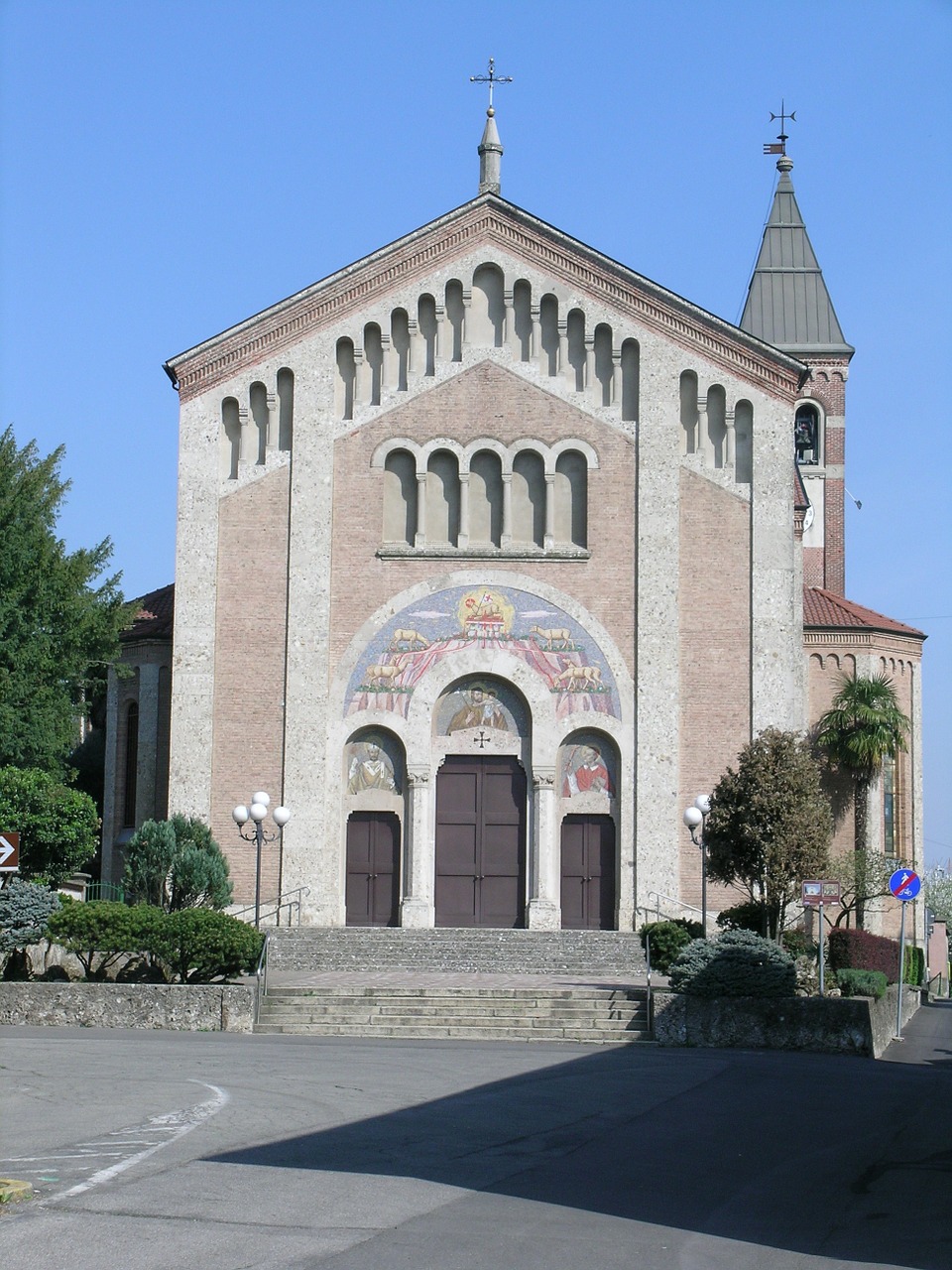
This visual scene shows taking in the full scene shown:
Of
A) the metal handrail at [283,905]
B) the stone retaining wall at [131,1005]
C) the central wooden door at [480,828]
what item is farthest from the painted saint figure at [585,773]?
the stone retaining wall at [131,1005]

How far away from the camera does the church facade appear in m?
35.5

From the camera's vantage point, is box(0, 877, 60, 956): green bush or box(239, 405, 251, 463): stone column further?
box(239, 405, 251, 463): stone column

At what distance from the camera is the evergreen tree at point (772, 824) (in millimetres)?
28594

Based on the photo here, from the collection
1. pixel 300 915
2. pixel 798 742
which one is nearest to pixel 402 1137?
pixel 798 742

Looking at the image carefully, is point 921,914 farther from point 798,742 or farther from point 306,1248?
point 306,1248

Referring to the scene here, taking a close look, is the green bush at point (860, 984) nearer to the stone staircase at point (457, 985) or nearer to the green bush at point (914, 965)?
the stone staircase at point (457, 985)

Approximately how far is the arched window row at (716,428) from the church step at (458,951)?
10904mm

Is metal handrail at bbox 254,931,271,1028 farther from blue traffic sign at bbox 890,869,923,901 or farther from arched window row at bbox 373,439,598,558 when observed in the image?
arched window row at bbox 373,439,598,558

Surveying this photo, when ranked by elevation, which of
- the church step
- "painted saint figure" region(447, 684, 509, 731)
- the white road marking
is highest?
"painted saint figure" region(447, 684, 509, 731)

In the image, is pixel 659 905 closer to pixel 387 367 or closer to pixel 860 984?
pixel 860 984

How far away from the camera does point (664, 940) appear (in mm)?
30422

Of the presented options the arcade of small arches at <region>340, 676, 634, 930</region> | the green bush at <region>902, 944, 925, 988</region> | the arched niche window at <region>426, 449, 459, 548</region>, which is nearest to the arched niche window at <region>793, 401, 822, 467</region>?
the green bush at <region>902, 944, 925, 988</region>

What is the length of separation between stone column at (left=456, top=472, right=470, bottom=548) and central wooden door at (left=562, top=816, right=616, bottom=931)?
673cm

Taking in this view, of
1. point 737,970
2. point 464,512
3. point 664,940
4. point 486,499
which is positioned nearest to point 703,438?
point 486,499
